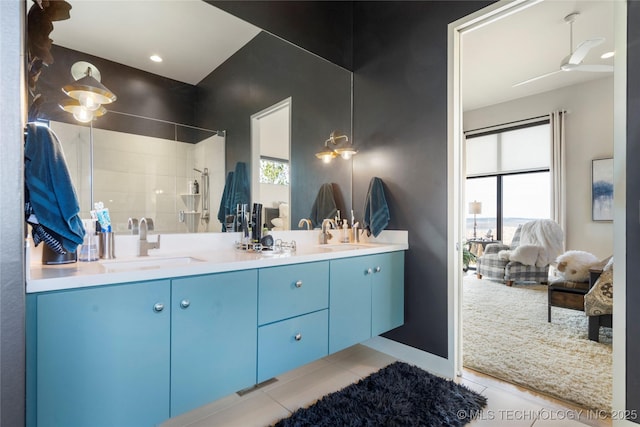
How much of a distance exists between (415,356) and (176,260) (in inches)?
69.2

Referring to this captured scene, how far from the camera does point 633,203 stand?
4.70 ft

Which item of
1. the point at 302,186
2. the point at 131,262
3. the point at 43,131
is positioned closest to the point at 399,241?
the point at 302,186

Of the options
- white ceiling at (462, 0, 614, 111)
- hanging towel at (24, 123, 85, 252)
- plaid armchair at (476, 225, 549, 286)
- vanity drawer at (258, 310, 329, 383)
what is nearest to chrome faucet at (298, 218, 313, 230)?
vanity drawer at (258, 310, 329, 383)

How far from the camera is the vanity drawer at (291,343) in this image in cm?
150

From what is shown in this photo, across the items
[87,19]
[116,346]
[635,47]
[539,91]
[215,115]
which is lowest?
[116,346]

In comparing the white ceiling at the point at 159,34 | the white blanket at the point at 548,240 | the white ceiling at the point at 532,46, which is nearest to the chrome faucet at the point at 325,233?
the white ceiling at the point at 159,34

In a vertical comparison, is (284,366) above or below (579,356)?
above

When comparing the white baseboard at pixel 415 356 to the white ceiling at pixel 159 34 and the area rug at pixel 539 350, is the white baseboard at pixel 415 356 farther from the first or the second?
the white ceiling at pixel 159 34

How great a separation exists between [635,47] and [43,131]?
250 centimetres

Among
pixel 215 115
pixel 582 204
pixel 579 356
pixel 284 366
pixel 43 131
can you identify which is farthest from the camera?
pixel 582 204

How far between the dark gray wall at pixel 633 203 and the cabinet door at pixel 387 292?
1.19 meters

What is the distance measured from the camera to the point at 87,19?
1.51 metres

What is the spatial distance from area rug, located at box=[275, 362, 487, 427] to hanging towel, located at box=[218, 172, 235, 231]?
1.17 meters

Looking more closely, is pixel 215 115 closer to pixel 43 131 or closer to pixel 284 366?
pixel 43 131
